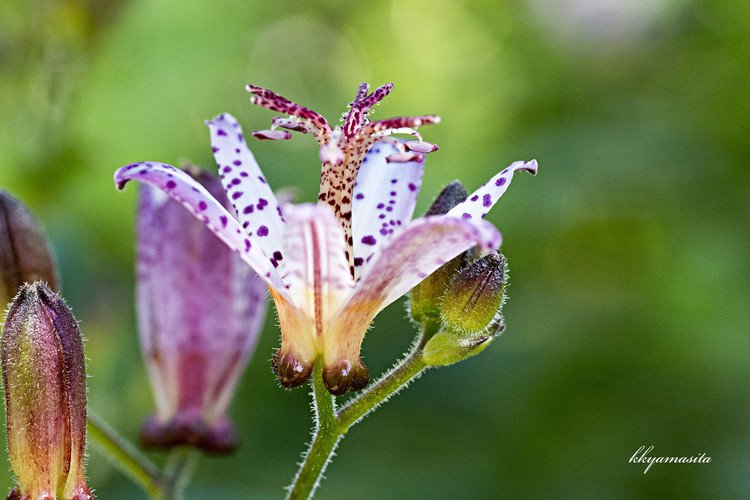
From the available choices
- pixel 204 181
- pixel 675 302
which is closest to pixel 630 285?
pixel 675 302

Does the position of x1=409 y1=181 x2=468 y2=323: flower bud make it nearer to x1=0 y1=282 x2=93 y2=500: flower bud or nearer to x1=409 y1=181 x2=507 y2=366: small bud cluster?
x1=409 y1=181 x2=507 y2=366: small bud cluster

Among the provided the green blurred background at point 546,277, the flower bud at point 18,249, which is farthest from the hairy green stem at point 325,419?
the green blurred background at point 546,277

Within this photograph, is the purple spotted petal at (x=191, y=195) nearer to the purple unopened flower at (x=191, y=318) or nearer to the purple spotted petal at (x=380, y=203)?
the purple spotted petal at (x=380, y=203)

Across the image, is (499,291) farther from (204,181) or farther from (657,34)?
(657,34)

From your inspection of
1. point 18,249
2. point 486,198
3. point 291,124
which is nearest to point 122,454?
point 18,249

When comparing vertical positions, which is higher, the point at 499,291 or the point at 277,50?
the point at 499,291

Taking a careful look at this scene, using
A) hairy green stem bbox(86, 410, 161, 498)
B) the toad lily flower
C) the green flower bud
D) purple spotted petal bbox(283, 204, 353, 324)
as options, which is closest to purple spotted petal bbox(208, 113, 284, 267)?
the toad lily flower
